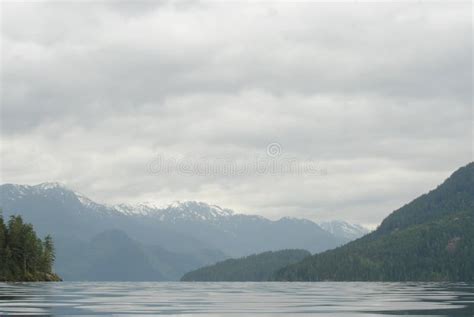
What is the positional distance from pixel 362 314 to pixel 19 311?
28.3 m

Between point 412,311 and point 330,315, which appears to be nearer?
point 330,315

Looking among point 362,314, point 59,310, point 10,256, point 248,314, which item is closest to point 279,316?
point 248,314

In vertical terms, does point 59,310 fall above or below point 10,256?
below

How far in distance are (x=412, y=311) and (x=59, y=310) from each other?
1225 inches

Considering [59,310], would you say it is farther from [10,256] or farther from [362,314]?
[10,256]

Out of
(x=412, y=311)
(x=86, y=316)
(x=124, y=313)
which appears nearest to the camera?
(x=86, y=316)

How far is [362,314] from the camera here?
205ft

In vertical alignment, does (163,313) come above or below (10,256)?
below

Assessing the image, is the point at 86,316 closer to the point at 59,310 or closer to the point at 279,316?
the point at 59,310

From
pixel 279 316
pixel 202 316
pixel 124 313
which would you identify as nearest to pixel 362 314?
pixel 279 316

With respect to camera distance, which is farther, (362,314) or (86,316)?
(362,314)

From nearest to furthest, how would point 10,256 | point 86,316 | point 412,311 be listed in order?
point 86,316 → point 412,311 → point 10,256

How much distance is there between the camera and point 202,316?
59938 millimetres

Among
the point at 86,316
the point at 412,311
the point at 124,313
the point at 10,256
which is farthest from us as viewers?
the point at 10,256
